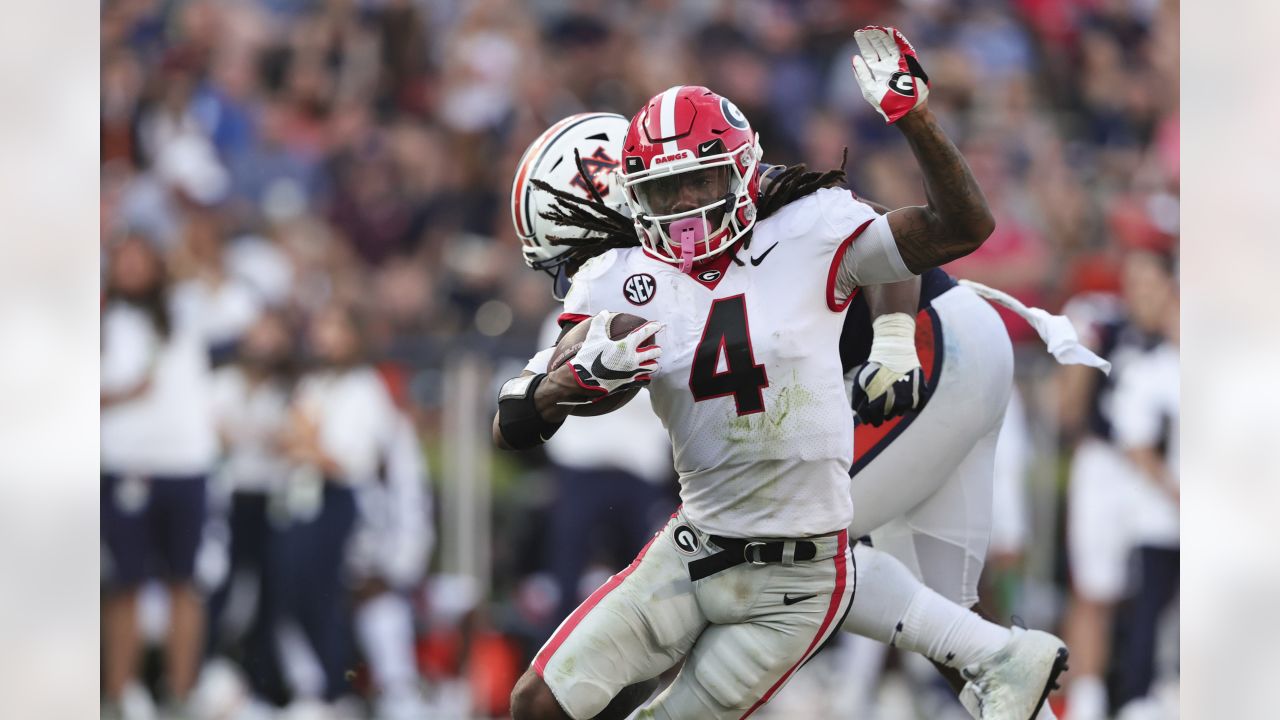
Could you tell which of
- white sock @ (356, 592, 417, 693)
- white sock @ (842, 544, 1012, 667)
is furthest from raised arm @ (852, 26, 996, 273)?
white sock @ (356, 592, 417, 693)

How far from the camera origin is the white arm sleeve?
3.78 m

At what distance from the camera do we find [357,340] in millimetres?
Result: 7895

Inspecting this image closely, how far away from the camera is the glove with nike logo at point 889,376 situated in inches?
164

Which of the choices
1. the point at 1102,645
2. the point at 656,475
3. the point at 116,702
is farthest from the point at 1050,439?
the point at 116,702

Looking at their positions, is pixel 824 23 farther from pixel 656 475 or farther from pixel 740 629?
pixel 740 629

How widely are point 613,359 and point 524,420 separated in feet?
0.98

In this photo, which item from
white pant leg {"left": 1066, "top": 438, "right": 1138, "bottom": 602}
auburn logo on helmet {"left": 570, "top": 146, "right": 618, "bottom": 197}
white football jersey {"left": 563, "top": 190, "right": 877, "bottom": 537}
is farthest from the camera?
white pant leg {"left": 1066, "top": 438, "right": 1138, "bottom": 602}

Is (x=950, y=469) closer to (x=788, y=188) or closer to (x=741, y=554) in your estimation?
(x=741, y=554)

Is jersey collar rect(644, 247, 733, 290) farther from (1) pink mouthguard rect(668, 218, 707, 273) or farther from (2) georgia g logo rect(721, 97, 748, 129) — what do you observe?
(2) georgia g logo rect(721, 97, 748, 129)

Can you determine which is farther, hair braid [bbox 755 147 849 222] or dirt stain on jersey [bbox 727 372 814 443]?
hair braid [bbox 755 147 849 222]

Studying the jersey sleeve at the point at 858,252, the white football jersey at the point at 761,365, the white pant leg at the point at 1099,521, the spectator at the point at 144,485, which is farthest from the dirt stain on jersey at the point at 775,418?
the spectator at the point at 144,485

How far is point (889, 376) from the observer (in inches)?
165

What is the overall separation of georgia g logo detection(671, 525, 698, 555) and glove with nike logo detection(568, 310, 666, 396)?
1.70 ft
